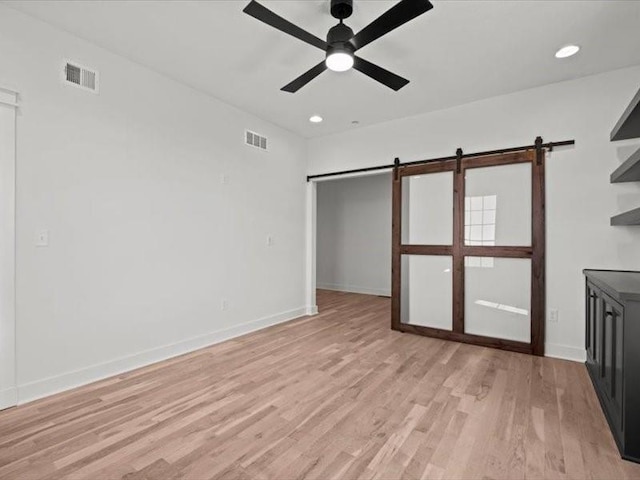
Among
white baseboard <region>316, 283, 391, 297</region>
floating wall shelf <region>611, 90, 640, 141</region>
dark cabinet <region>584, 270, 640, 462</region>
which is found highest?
floating wall shelf <region>611, 90, 640, 141</region>

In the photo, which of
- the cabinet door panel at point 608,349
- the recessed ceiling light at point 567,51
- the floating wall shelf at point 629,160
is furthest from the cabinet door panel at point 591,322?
the recessed ceiling light at point 567,51

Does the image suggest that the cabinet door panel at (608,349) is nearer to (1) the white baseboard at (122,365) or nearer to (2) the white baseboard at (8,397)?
(1) the white baseboard at (122,365)

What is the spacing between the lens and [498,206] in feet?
12.4

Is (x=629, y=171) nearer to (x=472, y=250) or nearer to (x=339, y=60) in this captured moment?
(x=472, y=250)

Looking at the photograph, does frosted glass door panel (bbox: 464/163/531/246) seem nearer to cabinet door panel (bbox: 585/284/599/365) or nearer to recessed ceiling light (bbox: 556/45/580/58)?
cabinet door panel (bbox: 585/284/599/365)

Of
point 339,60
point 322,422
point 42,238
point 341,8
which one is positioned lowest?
point 322,422

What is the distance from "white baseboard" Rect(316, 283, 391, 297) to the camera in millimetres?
7215

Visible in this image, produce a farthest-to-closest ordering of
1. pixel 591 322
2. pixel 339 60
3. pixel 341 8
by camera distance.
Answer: pixel 591 322 → pixel 339 60 → pixel 341 8

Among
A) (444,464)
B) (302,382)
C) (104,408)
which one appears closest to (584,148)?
(444,464)

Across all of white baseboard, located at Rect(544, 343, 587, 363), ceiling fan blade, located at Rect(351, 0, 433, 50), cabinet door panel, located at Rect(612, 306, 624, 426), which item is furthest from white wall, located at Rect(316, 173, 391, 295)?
cabinet door panel, located at Rect(612, 306, 624, 426)

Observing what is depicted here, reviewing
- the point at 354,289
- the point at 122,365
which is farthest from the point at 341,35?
the point at 354,289

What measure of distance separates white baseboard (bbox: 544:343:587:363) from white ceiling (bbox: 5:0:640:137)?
9.20ft

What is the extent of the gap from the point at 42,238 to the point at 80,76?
4.62 feet

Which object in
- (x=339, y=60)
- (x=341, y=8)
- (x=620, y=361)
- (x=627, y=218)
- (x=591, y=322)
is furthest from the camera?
(x=591, y=322)
